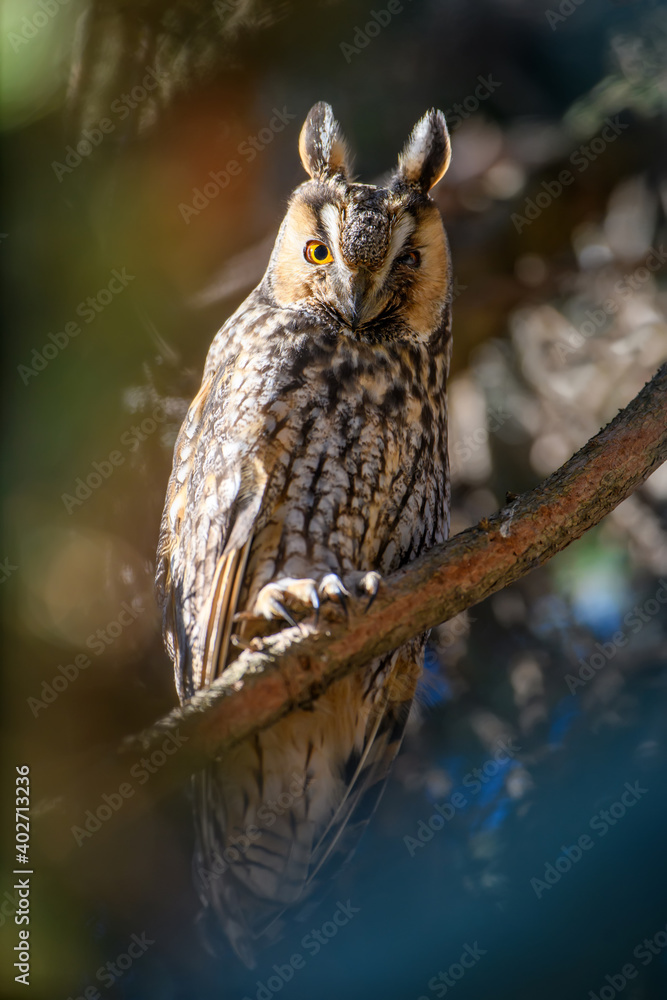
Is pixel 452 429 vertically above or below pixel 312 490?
above

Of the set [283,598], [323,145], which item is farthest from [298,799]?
[323,145]

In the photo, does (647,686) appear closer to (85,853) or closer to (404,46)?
(85,853)

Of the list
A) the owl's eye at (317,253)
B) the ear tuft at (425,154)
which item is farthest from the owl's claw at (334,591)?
the ear tuft at (425,154)

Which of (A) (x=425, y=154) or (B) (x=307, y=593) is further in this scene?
(A) (x=425, y=154)

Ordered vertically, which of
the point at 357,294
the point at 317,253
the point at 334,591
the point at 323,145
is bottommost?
the point at 334,591

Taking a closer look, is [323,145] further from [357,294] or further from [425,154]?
[357,294]

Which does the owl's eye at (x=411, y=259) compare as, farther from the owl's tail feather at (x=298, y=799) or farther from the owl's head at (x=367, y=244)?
the owl's tail feather at (x=298, y=799)

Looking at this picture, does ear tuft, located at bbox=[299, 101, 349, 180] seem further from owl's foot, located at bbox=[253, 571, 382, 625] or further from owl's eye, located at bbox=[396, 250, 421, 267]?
owl's foot, located at bbox=[253, 571, 382, 625]
